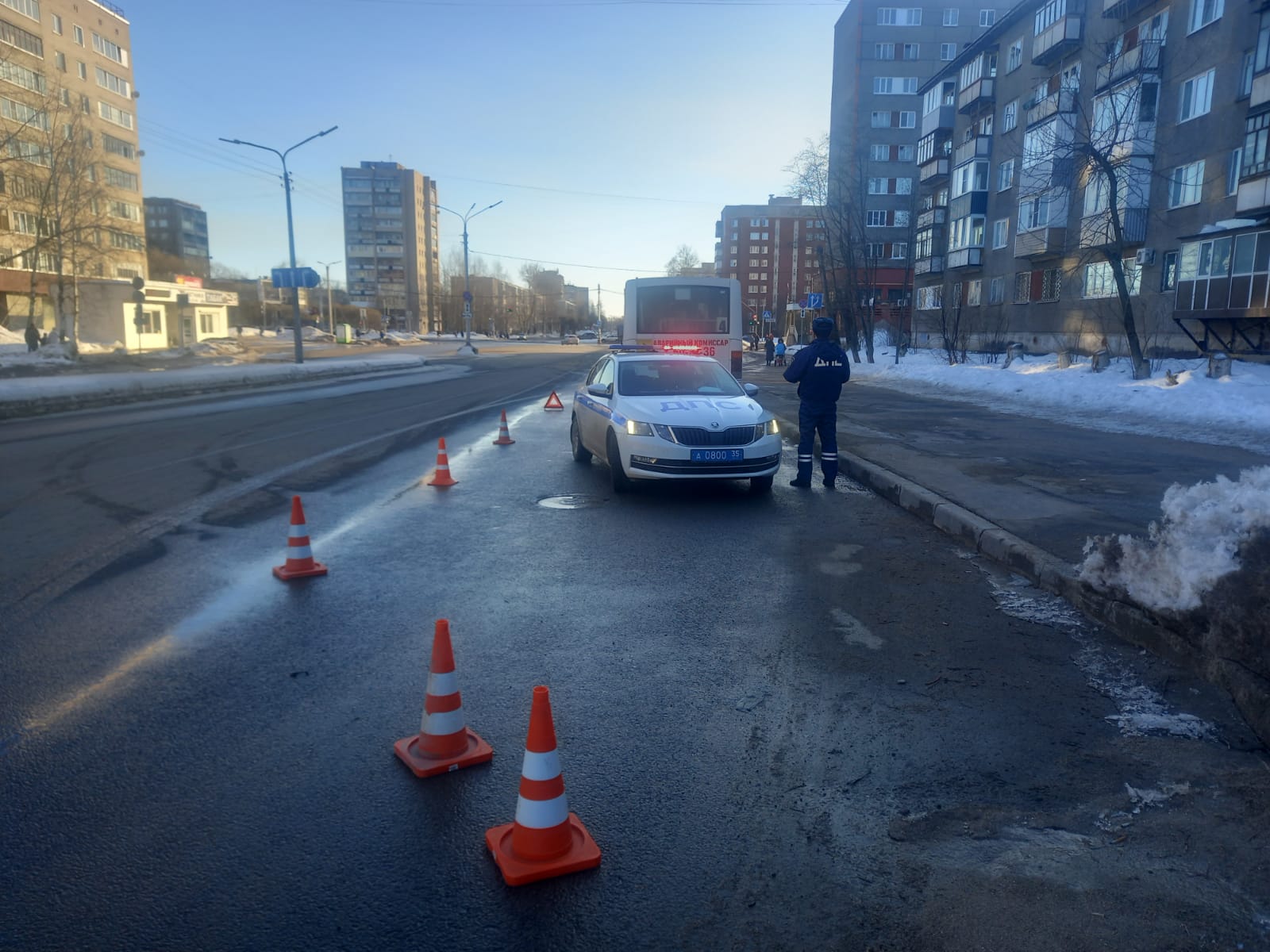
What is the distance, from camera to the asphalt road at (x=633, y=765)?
2.71m

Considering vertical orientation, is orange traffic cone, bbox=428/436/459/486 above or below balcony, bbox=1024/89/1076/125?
below

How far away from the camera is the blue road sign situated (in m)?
33.1

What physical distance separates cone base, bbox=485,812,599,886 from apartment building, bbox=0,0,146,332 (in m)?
37.0

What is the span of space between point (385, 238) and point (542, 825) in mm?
155251

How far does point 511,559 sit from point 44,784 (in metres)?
3.82

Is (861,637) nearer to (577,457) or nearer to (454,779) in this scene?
(454,779)

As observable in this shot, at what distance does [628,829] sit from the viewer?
3182 millimetres

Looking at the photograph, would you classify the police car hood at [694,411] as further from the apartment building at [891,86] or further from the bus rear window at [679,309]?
the apartment building at [891,86]

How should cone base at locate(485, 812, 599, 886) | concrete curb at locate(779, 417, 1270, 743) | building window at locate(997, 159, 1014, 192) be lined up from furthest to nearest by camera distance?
building window at locate(997, 159, 1014, 192) < concrete curb at locate(779, 417, 1270, 743) < cone base at locate(485, 812, 599, 886)

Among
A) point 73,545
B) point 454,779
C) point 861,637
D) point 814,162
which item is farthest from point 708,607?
point 814,162

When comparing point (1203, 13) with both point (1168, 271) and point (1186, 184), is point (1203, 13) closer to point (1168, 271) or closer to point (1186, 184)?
point (1186, 184)

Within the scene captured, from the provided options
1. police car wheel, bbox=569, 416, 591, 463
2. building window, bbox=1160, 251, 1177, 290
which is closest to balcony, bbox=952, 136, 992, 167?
building window, bbox=1160, 251, 1177, 290

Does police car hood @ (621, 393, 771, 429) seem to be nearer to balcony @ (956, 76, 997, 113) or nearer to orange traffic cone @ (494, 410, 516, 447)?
orange traffic cone @ (494, 410, 516, 447)

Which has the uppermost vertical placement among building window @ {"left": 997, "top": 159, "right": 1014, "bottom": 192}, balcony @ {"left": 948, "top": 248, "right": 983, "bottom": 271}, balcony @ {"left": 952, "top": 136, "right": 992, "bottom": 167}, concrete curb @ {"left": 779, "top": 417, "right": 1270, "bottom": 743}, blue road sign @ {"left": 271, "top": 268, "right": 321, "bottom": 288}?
balcony @ {"left": 952, "top": 136, "right": 992, "bottom": 167}
